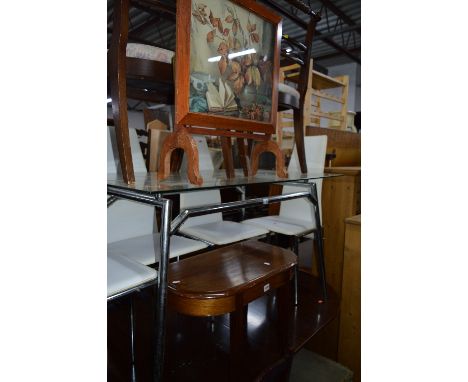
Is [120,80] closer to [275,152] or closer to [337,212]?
[275,152]

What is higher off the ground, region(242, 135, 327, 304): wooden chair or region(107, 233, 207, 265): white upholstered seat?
region(242, 135, 327, 304): wooden chair

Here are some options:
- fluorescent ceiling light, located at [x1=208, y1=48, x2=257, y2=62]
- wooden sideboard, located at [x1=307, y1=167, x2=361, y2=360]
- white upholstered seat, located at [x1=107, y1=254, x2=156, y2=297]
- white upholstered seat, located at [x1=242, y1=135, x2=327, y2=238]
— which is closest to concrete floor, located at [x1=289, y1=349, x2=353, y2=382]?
wooden sideboard, located at [x1=307, y1=167, x2=361, y2=360]

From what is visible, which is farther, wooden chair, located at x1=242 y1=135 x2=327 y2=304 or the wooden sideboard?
the wooden sideboard

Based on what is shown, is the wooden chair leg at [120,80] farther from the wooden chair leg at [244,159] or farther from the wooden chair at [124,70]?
the wooden chair leg at [244,159]

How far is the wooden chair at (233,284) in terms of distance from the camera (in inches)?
39.0

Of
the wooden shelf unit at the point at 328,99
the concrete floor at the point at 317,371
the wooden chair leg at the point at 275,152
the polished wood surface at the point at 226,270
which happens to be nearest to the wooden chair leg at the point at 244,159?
the wooden chair leg at the point at 275,152

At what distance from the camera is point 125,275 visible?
→ 96 cm

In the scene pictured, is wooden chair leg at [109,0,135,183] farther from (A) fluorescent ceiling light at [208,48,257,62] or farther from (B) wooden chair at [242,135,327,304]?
(B) wooden chair at [242,135,327,304]

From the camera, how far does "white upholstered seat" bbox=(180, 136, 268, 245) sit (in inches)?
59.9

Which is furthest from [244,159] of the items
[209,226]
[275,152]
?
[209,226]

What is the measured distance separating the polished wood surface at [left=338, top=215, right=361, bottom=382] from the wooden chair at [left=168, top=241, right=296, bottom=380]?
41cm

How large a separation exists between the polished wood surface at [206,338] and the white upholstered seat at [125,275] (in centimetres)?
41
